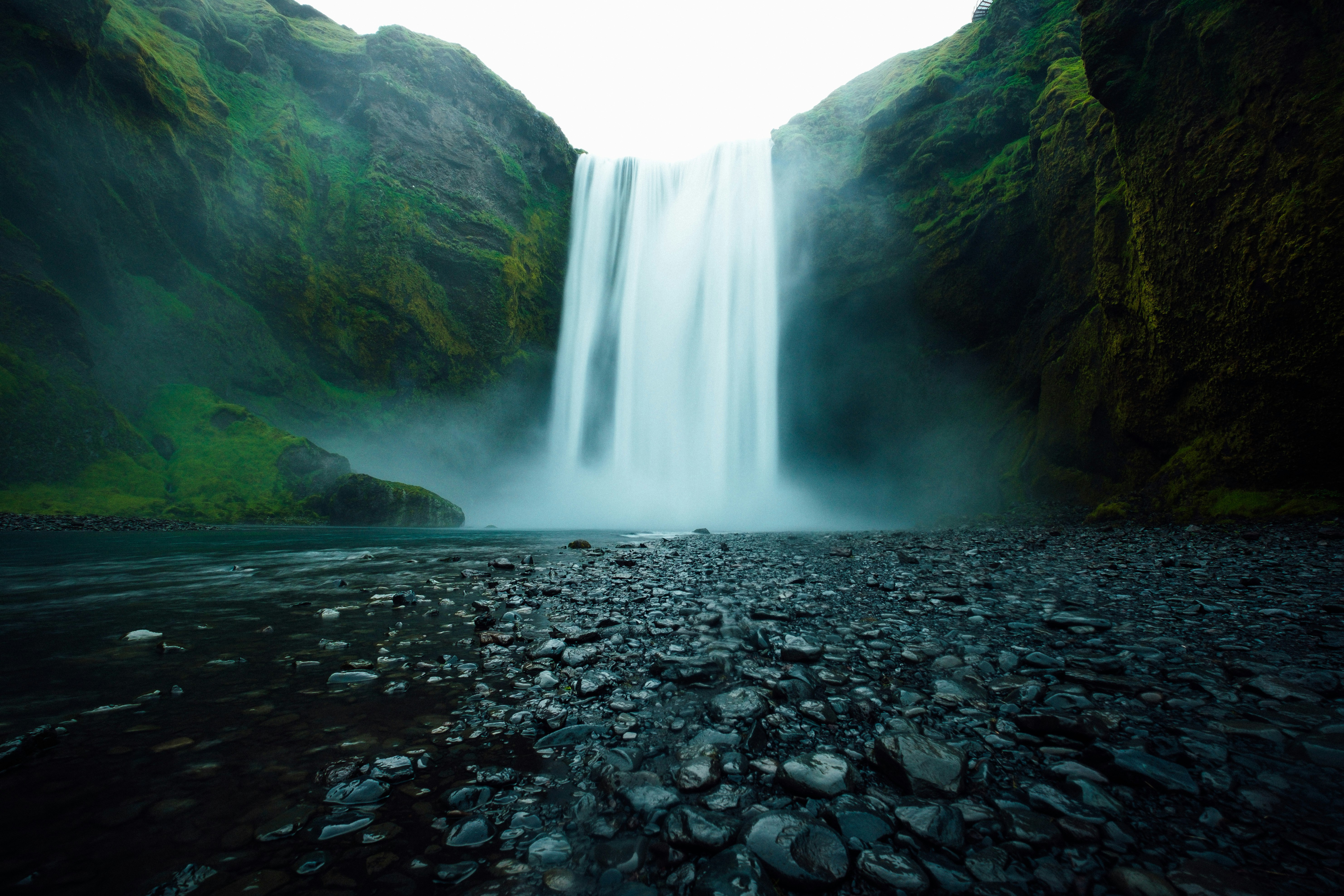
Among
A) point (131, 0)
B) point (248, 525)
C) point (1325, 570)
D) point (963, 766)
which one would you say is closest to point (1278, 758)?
point (963, 766)

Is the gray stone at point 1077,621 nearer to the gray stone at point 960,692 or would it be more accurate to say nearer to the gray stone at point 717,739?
the gray stone at point 960,692

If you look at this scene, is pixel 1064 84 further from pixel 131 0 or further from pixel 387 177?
pixel 131 0

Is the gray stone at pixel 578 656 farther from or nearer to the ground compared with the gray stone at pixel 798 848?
nearer to the ground

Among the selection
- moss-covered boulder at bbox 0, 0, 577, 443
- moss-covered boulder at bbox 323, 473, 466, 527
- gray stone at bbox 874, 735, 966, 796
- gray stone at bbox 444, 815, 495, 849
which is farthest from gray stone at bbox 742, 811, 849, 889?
moss-covered boulder at bbox 0, 0, 577, 443

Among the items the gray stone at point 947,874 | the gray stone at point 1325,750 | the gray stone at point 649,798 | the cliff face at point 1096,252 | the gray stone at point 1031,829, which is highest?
the cliff face at point 1096,252

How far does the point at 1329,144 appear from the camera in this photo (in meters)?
8.18

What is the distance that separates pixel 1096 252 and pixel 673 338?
25.2m

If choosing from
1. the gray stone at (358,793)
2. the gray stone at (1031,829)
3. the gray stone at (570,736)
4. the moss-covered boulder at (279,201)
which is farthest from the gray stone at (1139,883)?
the moss-covered boulder at (279,201)

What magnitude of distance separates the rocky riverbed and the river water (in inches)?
0.8

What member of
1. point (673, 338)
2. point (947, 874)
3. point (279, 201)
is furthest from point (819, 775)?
point (279, 201)

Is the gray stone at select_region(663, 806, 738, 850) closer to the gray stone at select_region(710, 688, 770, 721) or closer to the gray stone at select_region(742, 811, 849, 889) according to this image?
the gray stone at select_region(742, 811, 849, 889)

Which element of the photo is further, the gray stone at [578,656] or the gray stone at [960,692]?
A: the gray stone at [578,656]

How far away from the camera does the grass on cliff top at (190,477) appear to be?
20.0 metres

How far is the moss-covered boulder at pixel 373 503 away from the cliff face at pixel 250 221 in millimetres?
9173
